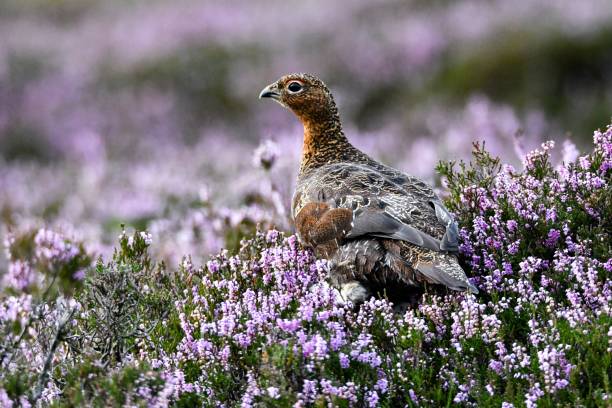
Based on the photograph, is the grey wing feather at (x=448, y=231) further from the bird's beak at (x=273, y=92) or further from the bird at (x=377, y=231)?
the bird's beak at (x=273, y=92)

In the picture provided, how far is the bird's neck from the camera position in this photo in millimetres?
5504

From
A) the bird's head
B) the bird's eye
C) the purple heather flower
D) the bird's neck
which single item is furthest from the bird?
the purple heather flower

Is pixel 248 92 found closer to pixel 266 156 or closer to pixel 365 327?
pixel 266 156

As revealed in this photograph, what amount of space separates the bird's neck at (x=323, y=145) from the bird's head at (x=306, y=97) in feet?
0.13

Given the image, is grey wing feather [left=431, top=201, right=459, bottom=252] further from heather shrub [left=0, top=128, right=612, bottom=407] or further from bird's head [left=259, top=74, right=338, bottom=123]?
bird's head [left=259, top=74, right=338, bottom=123]

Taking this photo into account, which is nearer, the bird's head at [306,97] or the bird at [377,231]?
the bird at [377,231]

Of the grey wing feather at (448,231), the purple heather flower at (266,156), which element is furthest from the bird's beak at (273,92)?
the grey wing feather at (448,231)

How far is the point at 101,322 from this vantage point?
386cm

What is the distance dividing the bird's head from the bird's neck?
0.13ft

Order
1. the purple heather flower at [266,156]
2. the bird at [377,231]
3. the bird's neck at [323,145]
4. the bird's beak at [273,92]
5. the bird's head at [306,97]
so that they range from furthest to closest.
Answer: the purple heather flower at [266,156] → the bird's beak at [273,92] → the bird's head at [306,97] → the bird's neck at [323,145] → the bird at [377,231]

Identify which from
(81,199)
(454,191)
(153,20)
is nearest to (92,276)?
(454,191)

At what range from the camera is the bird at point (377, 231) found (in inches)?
154

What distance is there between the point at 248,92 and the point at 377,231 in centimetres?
1451

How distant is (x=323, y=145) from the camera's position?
560cm
